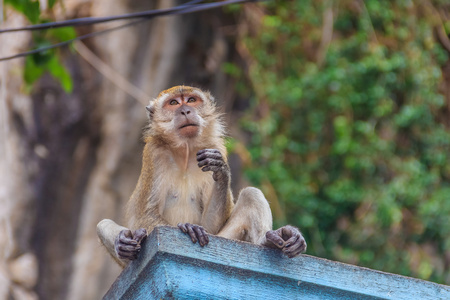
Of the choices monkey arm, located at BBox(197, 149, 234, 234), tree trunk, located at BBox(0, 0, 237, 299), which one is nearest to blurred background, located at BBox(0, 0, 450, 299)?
tree trunk, located at BBox(0, 0, 237, 299)

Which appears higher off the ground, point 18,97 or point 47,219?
point 18,97

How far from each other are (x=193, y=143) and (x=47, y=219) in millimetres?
3883

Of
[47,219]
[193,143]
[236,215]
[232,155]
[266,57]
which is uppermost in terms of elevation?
[266,57]

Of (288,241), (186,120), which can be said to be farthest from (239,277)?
(186,120)

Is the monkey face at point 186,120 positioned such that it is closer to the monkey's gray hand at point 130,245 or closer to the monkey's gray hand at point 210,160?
the monkey's gray hand at point 210,160

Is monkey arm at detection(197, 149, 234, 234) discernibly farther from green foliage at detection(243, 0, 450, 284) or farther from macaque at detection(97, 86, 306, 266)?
green foliage at detection(243, 0, 450, 284)

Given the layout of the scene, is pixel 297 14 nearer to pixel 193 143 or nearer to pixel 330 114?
pixel 330 114

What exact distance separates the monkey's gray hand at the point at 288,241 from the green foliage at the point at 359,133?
5.35 meters

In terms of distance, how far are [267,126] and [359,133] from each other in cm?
114

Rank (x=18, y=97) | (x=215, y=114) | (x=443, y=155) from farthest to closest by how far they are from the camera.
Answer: (x=443, y=155)
(x=18, y=97)
(x=215, y=114)

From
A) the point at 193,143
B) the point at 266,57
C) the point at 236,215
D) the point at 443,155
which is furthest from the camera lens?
the point at 266,57

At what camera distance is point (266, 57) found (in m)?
9.55

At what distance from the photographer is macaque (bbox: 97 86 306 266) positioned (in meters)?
3.92

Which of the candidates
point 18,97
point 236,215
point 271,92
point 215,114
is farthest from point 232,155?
point 236,215
